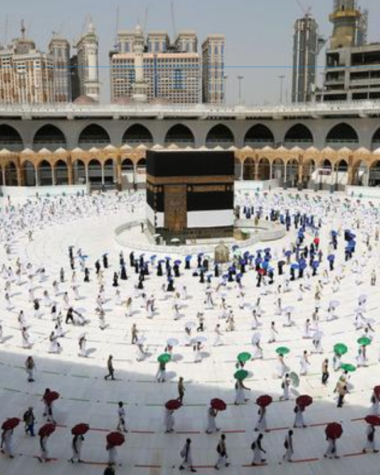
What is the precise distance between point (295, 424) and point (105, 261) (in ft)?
50.2

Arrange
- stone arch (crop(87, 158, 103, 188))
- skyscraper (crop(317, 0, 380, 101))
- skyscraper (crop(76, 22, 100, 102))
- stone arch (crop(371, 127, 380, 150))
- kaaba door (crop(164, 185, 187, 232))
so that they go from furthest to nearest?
skyscraper (crop(76, 22, 100, 102)), skyscraper (crop(317, 0, 380, 101)), stone arch (crop(87, 158, 103, 188)), stone arch (crop(371, 127, 380, 150)), kaaba door (crop(164, 185, 187, 232))

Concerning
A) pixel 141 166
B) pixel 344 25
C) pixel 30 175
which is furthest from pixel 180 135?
pixel 344 25

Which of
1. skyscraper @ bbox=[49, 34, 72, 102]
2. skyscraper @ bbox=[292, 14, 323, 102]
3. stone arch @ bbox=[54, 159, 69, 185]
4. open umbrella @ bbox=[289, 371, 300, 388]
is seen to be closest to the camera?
open umbrella @ bbox=[289, 371, 300, 388]

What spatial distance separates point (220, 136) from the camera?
2445 inches

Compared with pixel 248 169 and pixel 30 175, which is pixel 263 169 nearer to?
pixel 248 169

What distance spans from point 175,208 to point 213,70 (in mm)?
134808

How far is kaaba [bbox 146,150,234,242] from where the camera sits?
2994 cm

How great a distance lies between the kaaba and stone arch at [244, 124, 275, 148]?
32087mm

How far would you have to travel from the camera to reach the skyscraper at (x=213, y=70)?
156m

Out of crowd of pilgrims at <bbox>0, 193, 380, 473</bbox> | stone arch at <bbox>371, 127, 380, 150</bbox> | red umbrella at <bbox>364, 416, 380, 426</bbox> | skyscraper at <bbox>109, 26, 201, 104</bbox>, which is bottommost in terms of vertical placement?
crowd of pilgrims at <bbox>0, 193, 380, 473</bbox>

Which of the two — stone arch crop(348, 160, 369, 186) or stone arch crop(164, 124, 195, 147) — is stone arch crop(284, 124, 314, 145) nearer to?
stone arch crop(348, 160, 369, 186)

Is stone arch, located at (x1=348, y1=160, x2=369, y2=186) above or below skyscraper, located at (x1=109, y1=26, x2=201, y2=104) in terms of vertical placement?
below

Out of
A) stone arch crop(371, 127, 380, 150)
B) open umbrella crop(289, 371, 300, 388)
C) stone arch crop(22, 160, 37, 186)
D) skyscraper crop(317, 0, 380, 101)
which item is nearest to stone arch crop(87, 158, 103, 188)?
stone arch crop(22, 160, 37, 186)

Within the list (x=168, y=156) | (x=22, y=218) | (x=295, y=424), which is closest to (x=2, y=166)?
(x=22, y=218)
